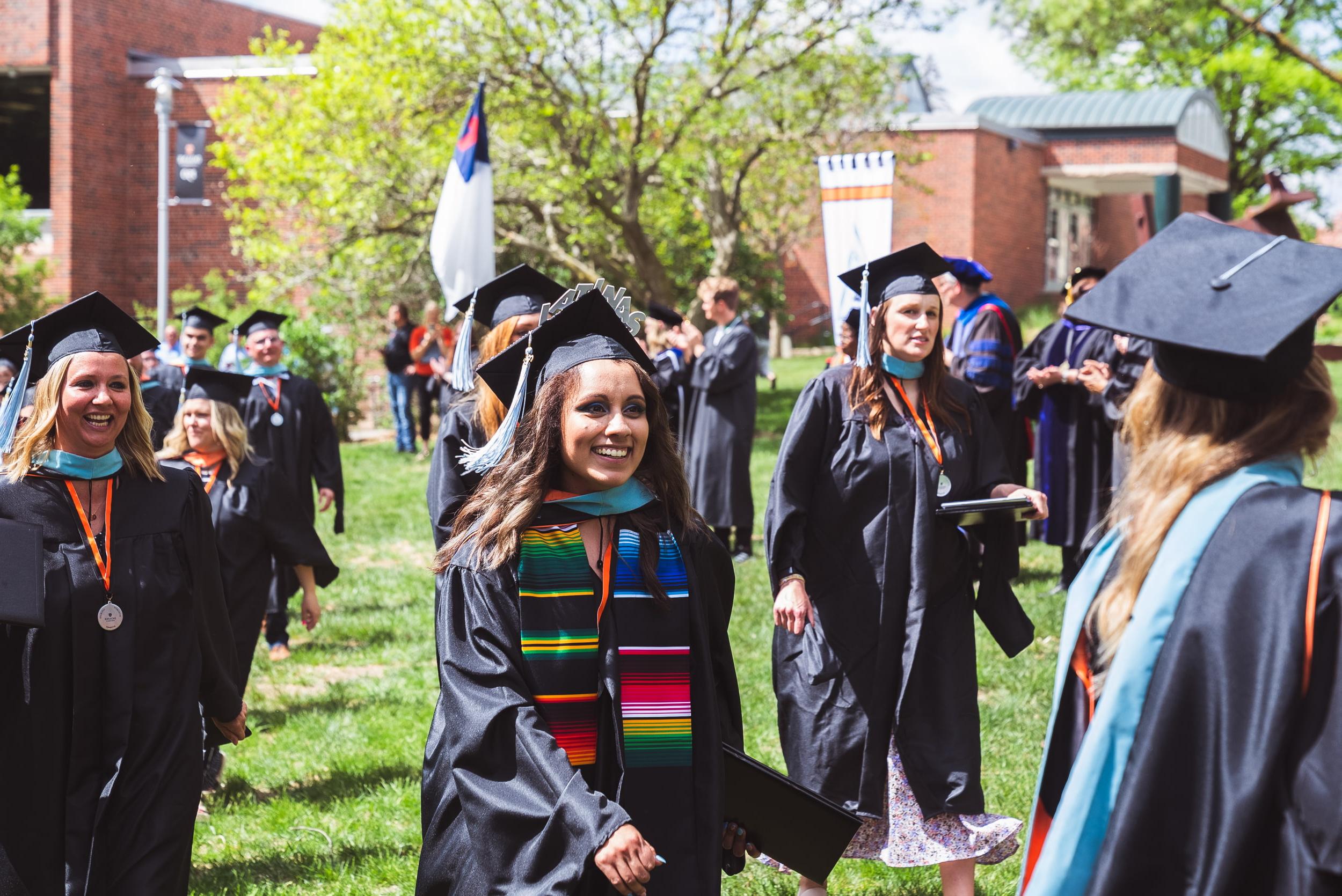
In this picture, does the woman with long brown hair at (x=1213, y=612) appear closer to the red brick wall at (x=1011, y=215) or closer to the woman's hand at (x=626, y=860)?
the woman's hand at (x=626, y=860)

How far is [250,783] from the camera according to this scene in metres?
6.05

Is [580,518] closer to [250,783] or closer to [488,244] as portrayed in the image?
[250,783]

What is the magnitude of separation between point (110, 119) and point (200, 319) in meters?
21.1

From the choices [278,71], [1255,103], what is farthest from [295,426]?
[1255,103]

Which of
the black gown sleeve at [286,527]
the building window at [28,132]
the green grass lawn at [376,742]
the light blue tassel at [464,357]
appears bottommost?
the green grass lawn at [376,742]

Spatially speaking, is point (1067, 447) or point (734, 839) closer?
point (734, 839)

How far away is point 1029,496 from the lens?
13.8ft

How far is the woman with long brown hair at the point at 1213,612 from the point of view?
1911 millimetres

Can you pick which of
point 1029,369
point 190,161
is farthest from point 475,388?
point 190,161

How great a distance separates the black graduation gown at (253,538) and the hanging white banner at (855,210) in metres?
3.54

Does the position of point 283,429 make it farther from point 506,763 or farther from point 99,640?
point 506,763

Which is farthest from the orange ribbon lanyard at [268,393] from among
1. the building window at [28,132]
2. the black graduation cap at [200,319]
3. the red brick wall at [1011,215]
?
the building window at [28,132]

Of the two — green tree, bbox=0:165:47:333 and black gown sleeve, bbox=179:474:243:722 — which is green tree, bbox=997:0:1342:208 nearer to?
green tree, bbox=0:165:47:333

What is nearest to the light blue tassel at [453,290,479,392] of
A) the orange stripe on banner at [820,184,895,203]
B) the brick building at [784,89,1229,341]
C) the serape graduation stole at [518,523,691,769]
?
the serape graduation stole at [518,523,691,769]
